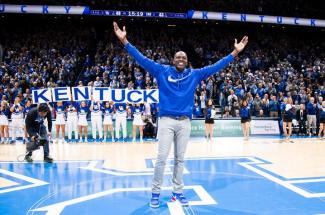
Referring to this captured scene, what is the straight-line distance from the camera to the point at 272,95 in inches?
720

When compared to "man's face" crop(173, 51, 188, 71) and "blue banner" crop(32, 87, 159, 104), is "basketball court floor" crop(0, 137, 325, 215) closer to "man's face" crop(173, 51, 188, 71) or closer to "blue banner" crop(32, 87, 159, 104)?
"man's face" crop(173, 51, 188, 71)

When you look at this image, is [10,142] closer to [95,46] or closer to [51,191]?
[51,191]

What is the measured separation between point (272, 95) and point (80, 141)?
10211 millimetres

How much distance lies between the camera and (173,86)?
16.4 ft

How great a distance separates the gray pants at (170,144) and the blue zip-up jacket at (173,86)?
0.13 meters

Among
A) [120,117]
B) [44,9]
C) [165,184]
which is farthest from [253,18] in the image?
[165,184]

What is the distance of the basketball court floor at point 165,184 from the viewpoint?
4.82 m

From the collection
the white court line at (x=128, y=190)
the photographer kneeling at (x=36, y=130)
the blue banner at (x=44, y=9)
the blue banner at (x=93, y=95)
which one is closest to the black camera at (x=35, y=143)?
the photographer kneeling at (x=36, y=130)

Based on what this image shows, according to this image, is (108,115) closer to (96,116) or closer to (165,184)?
(96,116)

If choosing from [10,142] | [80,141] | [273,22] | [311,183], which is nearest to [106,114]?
[80,141]

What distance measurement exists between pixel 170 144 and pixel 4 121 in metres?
11.1

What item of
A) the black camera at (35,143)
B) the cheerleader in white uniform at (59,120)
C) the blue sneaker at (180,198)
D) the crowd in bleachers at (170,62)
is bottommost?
the blue sneaker at (180,198)

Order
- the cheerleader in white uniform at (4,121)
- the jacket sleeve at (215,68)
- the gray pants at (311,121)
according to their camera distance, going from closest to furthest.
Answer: the jacket sleeve at (215,68), the cheerleader in white uniform at (4,121), the gray pants at (311,121)

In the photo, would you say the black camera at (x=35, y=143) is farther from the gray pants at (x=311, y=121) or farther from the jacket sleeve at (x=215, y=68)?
the gray pants at (x=311, y=121)
